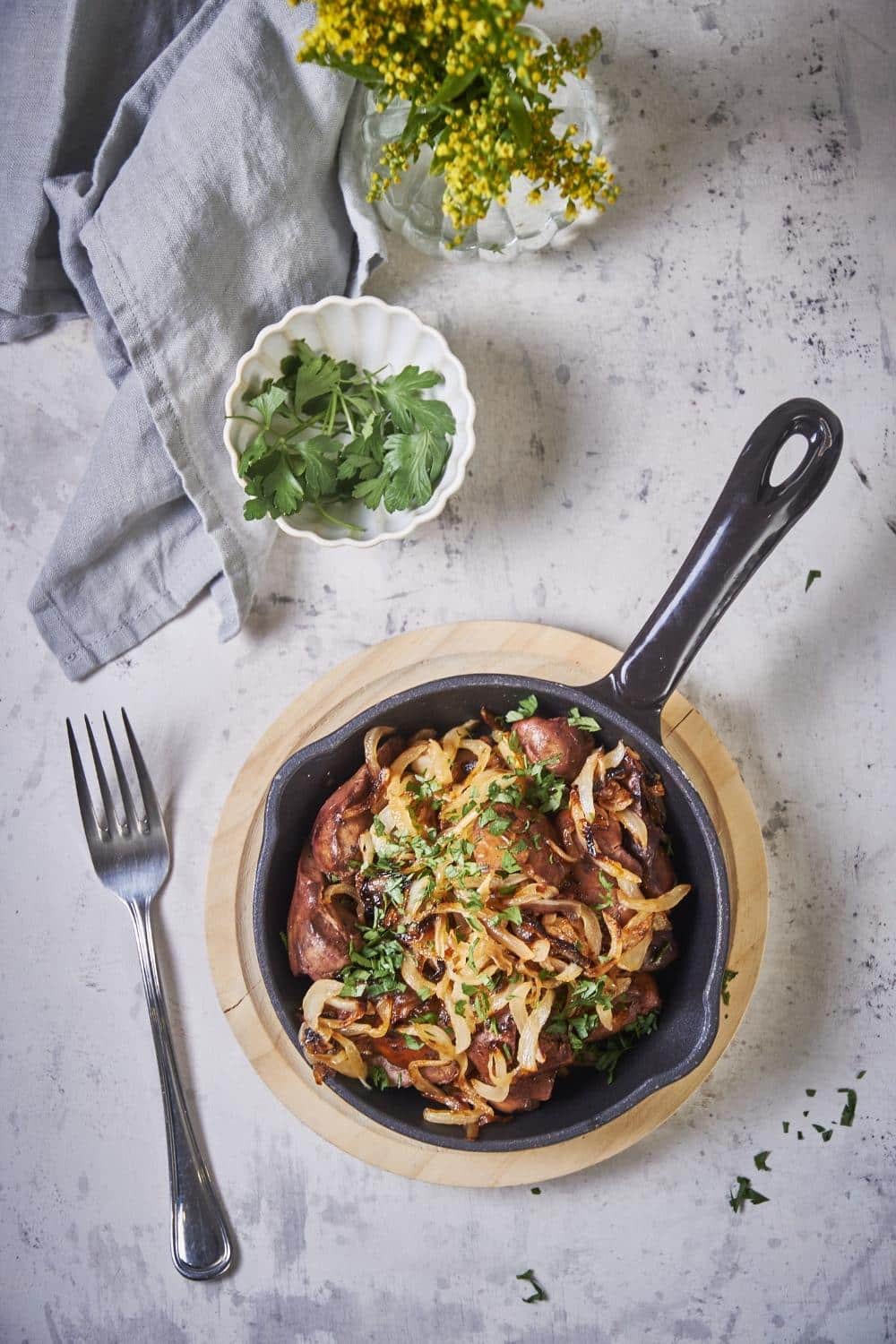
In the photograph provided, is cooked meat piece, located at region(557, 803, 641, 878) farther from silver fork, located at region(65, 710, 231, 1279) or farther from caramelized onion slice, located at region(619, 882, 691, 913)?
silver fork, located at region(65, 710, 231, 1279)

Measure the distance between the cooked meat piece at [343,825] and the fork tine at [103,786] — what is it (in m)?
0.72

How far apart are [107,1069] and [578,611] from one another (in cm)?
194

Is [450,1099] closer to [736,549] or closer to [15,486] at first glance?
[736,549]

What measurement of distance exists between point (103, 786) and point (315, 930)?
0.84 m

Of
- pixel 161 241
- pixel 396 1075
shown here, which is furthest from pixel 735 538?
pixel 161 241

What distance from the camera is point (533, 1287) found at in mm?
3031

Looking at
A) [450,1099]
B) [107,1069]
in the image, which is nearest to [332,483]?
[450,1099]

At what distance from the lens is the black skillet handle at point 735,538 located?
2488 mm

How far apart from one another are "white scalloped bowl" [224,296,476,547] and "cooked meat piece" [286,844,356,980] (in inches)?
35.0

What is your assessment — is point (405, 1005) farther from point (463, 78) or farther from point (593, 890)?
point (463, 78)

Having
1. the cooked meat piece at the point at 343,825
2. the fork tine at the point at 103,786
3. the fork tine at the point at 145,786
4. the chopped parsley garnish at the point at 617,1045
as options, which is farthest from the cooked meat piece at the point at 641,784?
the fork tine at the point at 103,786

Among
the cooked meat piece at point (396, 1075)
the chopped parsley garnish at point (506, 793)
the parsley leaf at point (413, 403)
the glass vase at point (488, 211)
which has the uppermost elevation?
the glass vase at point (488, 211)

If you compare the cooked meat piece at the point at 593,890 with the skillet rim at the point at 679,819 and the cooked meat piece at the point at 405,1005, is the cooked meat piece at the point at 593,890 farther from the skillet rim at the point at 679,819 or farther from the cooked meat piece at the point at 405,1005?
the cooked meat piece at the point at 405,1005

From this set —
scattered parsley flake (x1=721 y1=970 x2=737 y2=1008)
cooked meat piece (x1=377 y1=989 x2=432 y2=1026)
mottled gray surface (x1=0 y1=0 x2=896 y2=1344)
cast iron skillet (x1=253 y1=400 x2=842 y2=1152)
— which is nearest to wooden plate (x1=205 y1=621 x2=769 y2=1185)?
scattered parsley flake (x1=721 y1=970 x2=737 y2=1008)
